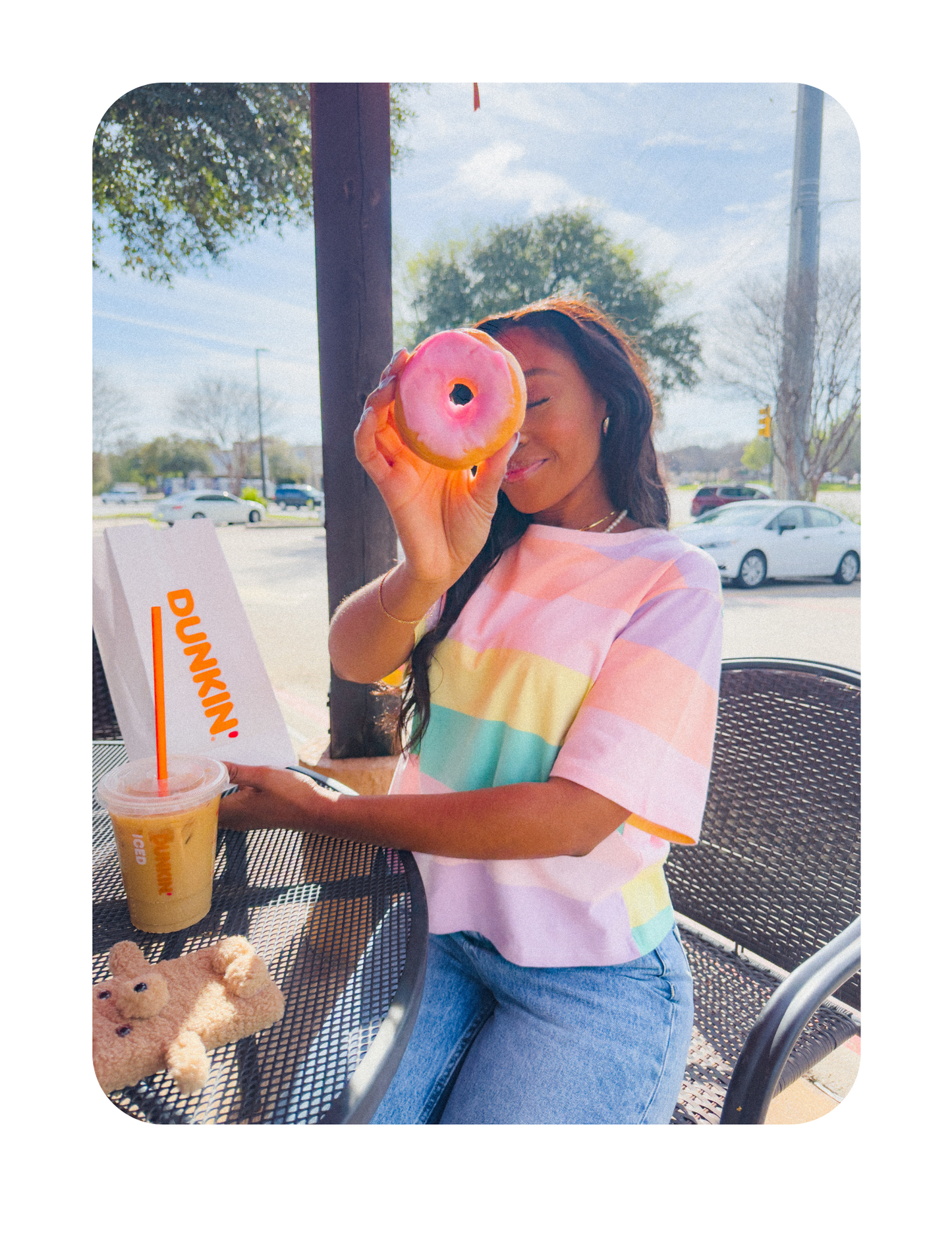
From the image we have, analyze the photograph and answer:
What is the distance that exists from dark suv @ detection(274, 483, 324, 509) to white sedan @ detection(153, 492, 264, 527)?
0.32 m

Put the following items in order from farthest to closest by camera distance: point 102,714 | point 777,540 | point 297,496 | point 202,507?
point 777,540
point 297,496
point 102,714
point 202,507

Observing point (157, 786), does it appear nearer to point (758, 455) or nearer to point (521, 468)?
point (521, 468)

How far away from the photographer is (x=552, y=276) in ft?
4.96

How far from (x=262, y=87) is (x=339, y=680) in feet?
5.38

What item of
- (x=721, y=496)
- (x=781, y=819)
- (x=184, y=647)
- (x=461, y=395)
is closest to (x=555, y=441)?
(x=461, y=395)

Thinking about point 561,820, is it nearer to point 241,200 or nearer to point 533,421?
point 533,421

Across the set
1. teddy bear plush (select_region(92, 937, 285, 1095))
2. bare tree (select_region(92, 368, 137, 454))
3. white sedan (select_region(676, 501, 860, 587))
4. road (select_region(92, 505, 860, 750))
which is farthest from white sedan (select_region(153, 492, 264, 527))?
white sedan (select_region(676, 501, 860, 587))

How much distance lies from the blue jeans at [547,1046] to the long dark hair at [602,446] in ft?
1.11

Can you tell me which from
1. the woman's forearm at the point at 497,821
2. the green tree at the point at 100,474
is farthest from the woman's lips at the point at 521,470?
the green tree at the point at 100,474

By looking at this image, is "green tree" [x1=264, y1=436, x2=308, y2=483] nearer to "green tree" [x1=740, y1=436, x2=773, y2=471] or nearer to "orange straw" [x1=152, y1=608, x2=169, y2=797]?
"orange straw" [x1=152, y1=608, x2=169, y2=797]

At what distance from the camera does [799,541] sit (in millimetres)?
1773

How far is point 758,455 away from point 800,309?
32 cm

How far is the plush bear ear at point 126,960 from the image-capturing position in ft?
2.19
